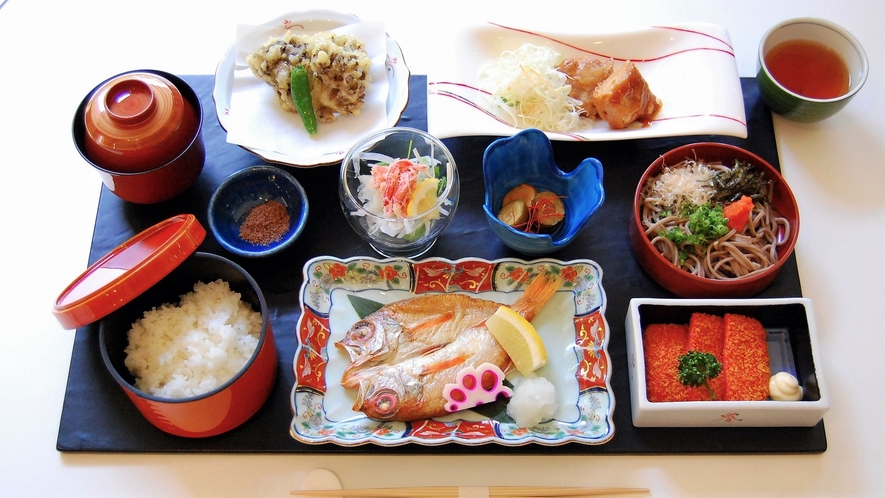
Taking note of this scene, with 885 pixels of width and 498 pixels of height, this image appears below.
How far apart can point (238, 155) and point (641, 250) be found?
4.27 ft

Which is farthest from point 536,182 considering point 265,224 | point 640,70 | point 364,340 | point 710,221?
point 265,224

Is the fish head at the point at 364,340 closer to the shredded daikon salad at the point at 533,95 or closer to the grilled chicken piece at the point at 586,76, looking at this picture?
the shredded daikon salad at the point at 533,95

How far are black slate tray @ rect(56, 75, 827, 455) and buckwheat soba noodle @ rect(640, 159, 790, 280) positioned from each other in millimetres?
111

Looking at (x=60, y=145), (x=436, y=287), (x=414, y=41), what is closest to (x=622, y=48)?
(x=414, y=41)

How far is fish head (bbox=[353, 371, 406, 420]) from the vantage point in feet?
5.83

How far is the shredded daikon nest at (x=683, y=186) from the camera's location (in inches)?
80.0

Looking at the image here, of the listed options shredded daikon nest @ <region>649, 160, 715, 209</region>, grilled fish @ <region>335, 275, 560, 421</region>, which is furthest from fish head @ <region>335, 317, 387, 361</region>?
shredded daikon nest @ <region>649, 160, 715, 209</region>

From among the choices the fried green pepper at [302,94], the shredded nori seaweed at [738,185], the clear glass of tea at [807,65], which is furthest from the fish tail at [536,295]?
the clear glass of tea at [807,65]

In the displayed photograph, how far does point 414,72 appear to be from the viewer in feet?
8.01

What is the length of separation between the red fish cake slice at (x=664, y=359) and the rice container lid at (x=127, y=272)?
1.23m

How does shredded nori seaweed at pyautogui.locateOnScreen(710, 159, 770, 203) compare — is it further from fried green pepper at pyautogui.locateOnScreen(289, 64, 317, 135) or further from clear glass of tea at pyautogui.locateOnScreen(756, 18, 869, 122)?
fried green pepper at pyautogui.locateOnScreen(289, 64, 317, 135)

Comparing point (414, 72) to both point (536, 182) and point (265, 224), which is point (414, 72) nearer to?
point (536, 182)

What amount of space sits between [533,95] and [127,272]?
51.4 inches

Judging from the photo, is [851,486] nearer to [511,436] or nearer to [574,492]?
[574,492]
